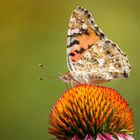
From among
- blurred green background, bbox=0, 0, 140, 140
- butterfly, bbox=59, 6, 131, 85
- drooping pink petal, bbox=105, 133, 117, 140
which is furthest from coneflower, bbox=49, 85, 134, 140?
blurred green background, bbox=0, 0, 140, 140

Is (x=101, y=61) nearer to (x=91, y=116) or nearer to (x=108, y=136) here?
(x=91, y=116)

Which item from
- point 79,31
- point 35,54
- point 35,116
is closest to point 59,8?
point 35,54

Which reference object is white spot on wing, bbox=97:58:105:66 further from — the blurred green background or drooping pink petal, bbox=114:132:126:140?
the blurred green background

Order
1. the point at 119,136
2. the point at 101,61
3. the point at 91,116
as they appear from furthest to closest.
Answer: the point at 101,61
the point at 91,116
the point at 119,136

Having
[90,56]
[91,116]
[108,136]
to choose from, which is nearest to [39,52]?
[90,56]

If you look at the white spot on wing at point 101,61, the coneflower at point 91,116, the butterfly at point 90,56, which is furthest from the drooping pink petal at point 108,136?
the white spot on wing at point 101,61

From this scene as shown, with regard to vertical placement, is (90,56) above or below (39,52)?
below

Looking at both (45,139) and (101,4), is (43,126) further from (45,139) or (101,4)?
(101,4)
